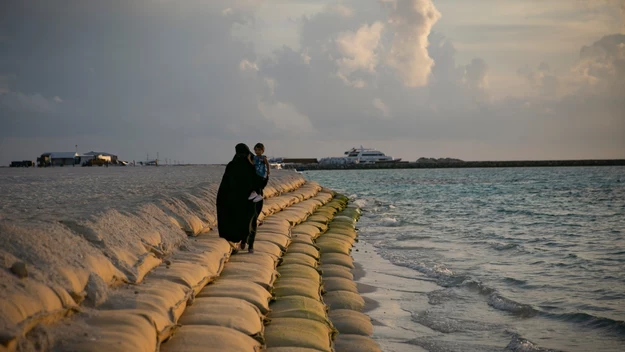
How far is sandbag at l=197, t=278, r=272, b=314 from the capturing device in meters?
5.19

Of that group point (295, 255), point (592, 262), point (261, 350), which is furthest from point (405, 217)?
point (261, 350)

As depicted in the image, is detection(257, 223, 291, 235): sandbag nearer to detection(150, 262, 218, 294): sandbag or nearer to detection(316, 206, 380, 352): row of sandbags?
detection(316, 206, 380, 352): row of sandbags

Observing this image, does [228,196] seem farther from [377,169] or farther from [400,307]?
[377,169]

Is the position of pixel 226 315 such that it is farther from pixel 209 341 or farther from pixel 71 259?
pixel 71 259

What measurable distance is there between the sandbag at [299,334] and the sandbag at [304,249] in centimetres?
321

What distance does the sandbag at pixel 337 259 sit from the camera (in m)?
8.95

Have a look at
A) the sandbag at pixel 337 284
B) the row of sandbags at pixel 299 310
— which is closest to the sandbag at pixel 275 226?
the row of sandbags at pixel 299 310

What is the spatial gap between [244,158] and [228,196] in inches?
17.9

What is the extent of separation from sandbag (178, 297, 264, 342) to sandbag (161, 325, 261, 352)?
11 centimetres

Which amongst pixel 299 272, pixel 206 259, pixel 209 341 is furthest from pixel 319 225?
pixel 209 341

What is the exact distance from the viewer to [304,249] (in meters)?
8.62

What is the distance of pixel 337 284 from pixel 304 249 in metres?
1.42

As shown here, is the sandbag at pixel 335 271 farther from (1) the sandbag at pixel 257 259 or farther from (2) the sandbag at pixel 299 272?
(1) the sandbag at pixel 257 259

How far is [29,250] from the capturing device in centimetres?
390
